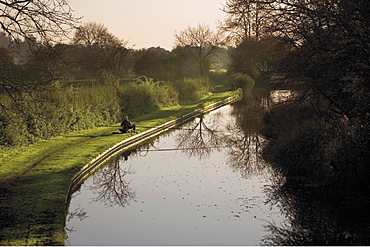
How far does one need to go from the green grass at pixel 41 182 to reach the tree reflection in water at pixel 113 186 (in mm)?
712

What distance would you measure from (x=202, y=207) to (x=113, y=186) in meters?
3.31

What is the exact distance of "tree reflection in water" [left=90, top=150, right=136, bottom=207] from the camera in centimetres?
1234

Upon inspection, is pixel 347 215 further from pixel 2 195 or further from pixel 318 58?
pixel 2 195

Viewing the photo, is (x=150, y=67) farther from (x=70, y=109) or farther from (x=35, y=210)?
(x=35, y=210)

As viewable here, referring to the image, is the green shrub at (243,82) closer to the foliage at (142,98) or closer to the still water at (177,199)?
the foliage at (142,98)

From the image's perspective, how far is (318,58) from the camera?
41.3 feet

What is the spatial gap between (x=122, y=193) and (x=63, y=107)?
914cm

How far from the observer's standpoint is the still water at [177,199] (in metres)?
9.68

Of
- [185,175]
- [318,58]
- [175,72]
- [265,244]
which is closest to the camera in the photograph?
[265,244]

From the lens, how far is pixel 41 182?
41.4 feet

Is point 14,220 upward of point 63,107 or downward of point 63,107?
downward

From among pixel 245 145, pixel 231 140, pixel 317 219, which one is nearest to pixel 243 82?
pixel 231 140

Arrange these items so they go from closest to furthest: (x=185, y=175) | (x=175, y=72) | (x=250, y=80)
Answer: (x=185, y=175) → (x=250, y=80) → (x=175, y=72)

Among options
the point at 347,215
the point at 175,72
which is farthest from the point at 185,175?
the point at 175,72
